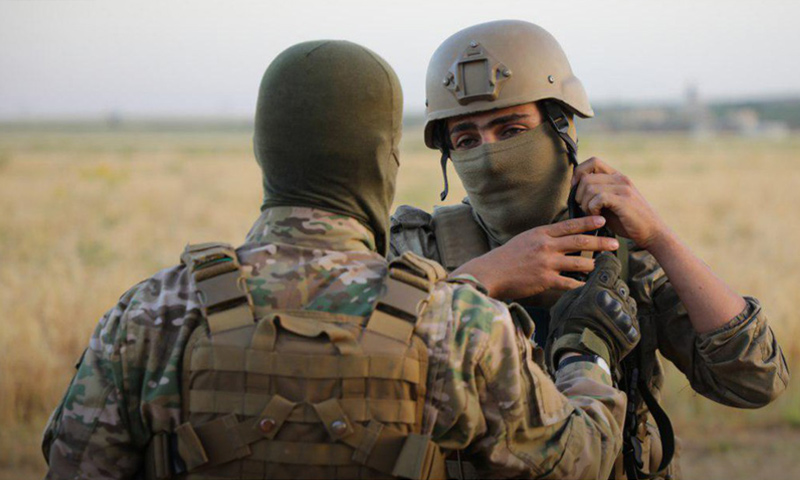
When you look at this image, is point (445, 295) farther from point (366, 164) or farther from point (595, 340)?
point (595, 340)

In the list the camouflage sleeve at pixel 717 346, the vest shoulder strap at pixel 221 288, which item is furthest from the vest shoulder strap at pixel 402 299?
the camouflage sleeve at pixel 717 346

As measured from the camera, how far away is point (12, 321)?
862 centimetres

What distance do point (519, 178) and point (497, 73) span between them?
427mm

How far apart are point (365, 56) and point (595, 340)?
1269mm

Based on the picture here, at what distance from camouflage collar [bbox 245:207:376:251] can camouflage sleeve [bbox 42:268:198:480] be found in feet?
0.93

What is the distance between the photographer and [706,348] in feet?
10.5

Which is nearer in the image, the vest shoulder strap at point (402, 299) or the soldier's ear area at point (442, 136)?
the vest shoulder strap at point (402, 299)

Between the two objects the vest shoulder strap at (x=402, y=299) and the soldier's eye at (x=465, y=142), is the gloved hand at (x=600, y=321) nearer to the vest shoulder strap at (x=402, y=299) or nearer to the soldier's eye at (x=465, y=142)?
the soldier's eye at (x=465, y=142)

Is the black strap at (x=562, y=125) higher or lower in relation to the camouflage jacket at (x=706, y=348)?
higher

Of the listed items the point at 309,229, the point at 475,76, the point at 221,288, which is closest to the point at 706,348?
the point at 475,76

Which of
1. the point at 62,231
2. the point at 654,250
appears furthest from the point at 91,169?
the point at 654,250

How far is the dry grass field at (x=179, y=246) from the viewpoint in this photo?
7.00 m

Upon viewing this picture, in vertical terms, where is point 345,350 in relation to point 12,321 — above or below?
above

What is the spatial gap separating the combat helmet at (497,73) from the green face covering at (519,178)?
0.16m
